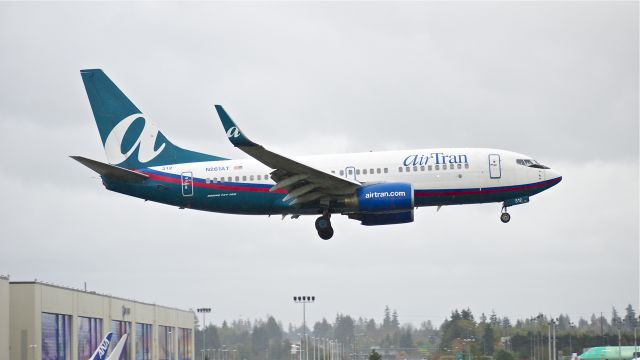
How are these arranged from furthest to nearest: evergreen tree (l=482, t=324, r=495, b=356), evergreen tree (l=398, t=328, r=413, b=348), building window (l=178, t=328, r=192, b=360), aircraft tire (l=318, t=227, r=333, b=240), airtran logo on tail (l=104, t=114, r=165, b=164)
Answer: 1. evergreen tree (l=398, t=328, r=413, b=348)
2. building window (l=178, t=328, r=192, b=360)
3. evergreen tree (l=482, t=324, r=495, b=356)
4. airtran logo on tail (l=104, t=114, r=165, b=164)
5. aircraft tire (l=318, t=227, r=333, b=240)

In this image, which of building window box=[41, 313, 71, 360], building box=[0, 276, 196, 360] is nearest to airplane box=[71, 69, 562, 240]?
building box=[0, 276, 196, 360]

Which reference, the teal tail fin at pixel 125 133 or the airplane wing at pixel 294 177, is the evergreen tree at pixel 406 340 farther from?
the airplane wing at pixel 294 177

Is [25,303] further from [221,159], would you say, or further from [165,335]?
[165,335]

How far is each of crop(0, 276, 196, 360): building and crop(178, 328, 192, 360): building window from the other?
627cm

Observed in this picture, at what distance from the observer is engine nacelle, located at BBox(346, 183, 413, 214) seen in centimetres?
5703

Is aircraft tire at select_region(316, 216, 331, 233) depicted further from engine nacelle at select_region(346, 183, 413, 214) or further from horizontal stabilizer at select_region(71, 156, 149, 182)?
horizontal stabilizer at select_region(71, 156, 149, 182)

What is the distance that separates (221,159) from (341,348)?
3540 inches

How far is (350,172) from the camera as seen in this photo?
59219 millimetres

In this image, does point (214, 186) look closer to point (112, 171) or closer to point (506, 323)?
point (112, 171)

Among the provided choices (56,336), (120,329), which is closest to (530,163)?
(56,336)

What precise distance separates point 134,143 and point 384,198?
1628cm

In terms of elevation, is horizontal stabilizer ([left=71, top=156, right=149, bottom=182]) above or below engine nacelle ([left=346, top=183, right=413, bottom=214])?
above

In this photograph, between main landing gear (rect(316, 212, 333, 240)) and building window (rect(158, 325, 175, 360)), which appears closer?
main landing gear (rect(316, 212, 333, 240))

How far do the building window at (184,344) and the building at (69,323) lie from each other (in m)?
6.27
